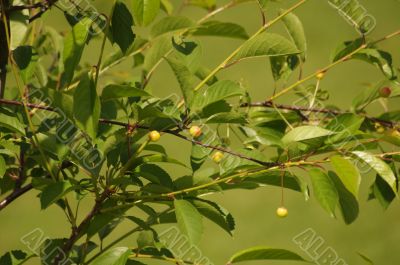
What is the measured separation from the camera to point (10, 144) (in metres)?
0.78

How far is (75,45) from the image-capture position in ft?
2.27

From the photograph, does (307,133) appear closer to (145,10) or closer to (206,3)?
(145,10)

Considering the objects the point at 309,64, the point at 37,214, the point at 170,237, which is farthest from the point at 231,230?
the point at 309,64

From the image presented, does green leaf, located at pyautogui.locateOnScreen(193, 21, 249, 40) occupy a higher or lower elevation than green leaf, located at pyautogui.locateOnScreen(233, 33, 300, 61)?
lower

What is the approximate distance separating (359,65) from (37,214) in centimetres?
197

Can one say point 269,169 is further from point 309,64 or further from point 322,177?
point 309,64

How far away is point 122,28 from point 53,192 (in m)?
0.22

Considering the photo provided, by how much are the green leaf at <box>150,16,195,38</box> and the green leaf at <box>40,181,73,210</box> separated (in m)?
0.32

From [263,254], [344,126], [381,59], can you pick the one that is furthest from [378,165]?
[381,59]

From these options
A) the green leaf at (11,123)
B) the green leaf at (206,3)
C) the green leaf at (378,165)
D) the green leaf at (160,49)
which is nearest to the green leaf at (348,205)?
the green leaf at (378,165)

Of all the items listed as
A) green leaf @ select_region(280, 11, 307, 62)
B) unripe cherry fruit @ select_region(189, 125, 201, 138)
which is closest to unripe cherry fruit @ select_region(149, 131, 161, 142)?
unripe cherry fruit @ select_region(189, 125, 201, 138)

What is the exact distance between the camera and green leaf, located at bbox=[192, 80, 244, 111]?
2.30 feet

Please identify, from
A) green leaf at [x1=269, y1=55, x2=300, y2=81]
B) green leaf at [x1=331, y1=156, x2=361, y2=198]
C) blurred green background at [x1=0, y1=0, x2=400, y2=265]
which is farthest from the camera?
blurred green background at [x1=0, y1=0, x2=400, y2=265]

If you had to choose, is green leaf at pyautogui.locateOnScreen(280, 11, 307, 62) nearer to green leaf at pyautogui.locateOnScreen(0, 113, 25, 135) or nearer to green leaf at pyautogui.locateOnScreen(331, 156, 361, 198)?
green leaf at pyautogui.locateOnScreen(331, 156, 361, 198)
